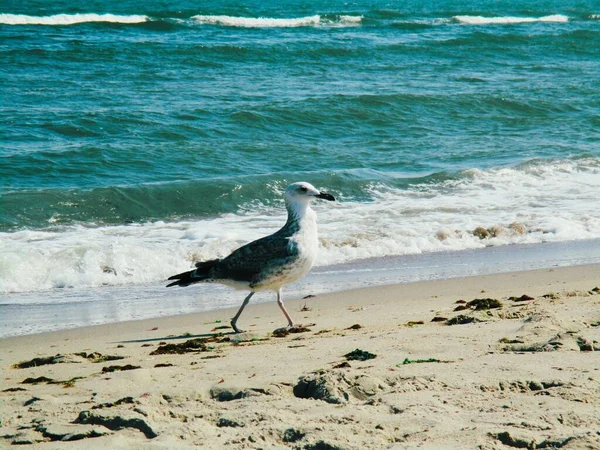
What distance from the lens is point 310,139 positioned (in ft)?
53.7

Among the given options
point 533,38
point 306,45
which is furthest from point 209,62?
point 533,38

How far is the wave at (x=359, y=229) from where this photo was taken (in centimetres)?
885

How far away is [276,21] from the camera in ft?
103

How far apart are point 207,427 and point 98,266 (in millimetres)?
5221

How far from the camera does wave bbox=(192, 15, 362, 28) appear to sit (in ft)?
98.1

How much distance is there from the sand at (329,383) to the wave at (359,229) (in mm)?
2226

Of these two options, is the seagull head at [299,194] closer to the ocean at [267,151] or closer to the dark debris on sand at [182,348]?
the dark debris on sand at [182,348]

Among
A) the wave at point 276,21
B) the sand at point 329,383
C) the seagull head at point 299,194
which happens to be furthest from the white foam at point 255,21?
the sand at point 329,383

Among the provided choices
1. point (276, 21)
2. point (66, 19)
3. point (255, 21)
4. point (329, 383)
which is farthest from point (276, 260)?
point (276, 21)

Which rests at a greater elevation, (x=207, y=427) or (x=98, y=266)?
(x=207, y=427)

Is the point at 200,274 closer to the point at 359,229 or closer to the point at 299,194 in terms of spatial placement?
the point at 299,194

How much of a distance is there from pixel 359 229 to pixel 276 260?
399cm

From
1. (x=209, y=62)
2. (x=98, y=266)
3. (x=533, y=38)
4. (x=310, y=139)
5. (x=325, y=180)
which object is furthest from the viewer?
(x=533, y=38)

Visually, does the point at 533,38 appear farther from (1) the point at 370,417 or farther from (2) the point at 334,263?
(1) the point at 370,417
